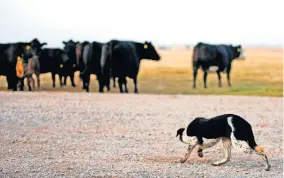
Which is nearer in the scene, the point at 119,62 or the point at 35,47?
the point at 119,62

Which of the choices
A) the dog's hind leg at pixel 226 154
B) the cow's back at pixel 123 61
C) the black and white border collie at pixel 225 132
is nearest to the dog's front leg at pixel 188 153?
the black and white border collie at pixel 225 132

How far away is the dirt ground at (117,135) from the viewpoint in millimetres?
10797

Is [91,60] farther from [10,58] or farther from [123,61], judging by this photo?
[10,58]

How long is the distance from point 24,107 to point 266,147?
757 cm

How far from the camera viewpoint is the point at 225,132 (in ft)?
36.5

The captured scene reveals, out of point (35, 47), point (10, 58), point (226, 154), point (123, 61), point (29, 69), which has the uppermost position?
point (35, 47)

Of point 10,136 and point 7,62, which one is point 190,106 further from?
point 7,62

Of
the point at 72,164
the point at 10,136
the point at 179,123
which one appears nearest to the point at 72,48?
the point at 179,123

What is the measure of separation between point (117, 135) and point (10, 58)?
16.2 metres

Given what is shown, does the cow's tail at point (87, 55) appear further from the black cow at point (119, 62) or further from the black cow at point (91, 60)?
the black cow at point (119, 62)

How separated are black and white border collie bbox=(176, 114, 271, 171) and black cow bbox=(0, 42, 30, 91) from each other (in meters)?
19.0

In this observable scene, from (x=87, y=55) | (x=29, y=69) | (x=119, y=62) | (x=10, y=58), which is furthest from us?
(x=87, y=55)

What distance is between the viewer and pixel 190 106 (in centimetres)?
2136

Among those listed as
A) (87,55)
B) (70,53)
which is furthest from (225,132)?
(70,53)
